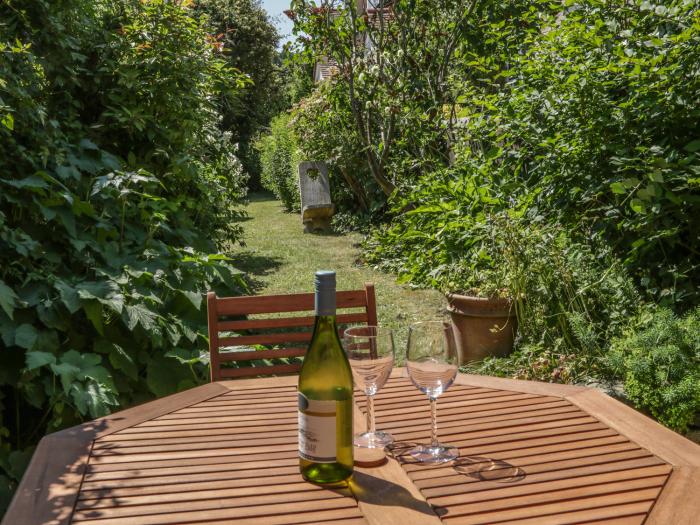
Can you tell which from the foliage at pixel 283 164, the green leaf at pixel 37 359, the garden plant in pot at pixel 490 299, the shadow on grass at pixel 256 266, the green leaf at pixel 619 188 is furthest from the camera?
the foliage at pixel 283 164

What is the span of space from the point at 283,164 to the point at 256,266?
6668 mm

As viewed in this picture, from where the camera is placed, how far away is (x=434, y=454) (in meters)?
1.29

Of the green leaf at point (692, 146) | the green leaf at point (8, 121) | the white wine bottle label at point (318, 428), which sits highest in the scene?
the green leaf at point (8, 121)

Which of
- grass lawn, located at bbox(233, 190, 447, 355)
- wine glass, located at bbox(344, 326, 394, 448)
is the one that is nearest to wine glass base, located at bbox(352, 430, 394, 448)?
wine glass, located at bbox(344, 326, 394, 448)

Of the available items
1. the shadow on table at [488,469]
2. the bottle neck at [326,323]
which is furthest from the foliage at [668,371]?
the bottle neck at [326,323]

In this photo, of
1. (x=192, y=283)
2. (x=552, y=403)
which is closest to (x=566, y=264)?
(x=192, y=283)

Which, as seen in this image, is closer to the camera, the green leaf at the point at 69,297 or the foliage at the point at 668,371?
the green leaf at the point at 69,297

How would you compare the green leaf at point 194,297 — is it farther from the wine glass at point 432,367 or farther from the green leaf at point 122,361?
the wine glass at point 432,367

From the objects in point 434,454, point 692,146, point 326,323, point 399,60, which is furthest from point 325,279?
point 399,60

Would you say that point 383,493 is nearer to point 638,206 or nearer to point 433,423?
point 433,423

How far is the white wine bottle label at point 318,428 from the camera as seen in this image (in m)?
1.14

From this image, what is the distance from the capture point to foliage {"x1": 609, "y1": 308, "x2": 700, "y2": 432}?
2736 millimetres

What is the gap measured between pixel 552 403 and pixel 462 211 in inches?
143

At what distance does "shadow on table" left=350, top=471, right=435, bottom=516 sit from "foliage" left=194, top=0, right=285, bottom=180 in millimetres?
19101
